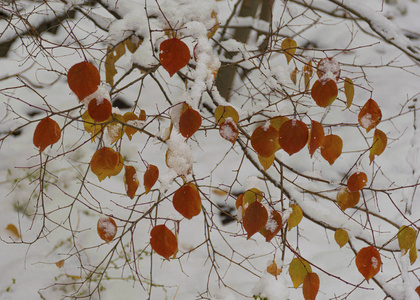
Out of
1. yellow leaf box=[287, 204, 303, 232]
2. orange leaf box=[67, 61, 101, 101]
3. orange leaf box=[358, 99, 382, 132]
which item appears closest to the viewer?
orange leaf box=[67, 61, 101, 101]

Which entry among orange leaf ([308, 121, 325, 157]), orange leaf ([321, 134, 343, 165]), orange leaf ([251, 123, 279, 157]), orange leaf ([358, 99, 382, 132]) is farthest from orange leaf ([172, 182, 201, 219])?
orange leaf ([358, 99, 382, 132])

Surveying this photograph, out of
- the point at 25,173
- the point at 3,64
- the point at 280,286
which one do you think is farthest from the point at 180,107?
the point at 3,64

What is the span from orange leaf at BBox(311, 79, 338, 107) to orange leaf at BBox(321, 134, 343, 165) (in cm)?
14

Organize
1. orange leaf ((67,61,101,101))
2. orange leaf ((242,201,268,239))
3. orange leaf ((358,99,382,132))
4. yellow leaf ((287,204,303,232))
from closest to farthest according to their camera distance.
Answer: orange leaf ((67,61,101,101)) < orange leaf ((242,201,268,239)) < orange leaf ((358,99,382,132)) < yellow leaf ((287,204,303,232))

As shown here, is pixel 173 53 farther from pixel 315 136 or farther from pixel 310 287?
pixel 310 287

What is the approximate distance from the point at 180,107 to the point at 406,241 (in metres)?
0.75

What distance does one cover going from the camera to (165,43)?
952 mm

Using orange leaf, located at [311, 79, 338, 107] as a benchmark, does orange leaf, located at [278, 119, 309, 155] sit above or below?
below

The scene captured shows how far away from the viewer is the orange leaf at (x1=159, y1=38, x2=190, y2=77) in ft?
3.10

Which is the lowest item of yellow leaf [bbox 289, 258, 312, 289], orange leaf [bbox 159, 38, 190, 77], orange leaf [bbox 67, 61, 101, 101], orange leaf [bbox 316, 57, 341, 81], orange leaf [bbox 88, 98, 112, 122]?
yellow leaf [bbox 289, 258, 312, 289]

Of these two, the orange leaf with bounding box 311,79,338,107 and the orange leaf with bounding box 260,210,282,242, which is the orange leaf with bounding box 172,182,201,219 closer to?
the orange leaf with bounding box 260,210,282,242

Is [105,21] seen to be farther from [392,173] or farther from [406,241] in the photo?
[392,173]

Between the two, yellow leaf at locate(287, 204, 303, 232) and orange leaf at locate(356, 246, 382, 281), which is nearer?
orange leaf at locate(356, 246, 382, 281)

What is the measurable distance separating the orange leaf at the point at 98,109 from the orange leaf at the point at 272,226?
0.50 metres
